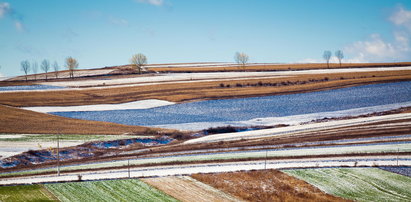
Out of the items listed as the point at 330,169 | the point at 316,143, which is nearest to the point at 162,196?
the point at 330,169

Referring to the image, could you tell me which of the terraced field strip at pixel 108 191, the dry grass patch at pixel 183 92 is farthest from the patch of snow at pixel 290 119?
the terraced field strip at pixel 108 191

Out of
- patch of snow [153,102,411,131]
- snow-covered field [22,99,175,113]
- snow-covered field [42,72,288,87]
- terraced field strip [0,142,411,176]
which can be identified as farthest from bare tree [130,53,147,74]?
terraced field strip [0,142,411,176]

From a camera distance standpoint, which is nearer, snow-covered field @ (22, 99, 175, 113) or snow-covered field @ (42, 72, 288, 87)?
snow-covered field @ (22, 99, 175, 113)

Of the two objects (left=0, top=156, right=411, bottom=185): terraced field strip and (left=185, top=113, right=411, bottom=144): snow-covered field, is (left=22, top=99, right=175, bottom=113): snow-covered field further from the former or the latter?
(left=0, top=156, right=411, bottom=185): terraced field strip

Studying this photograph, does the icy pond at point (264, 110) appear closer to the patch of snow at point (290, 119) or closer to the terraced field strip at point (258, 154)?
the patch of snow at point (290, 119)

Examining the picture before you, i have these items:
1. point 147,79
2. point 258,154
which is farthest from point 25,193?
point 147,79

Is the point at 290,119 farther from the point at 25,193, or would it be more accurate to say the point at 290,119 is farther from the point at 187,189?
the point at 25,193

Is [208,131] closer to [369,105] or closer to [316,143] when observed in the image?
[316,143]
